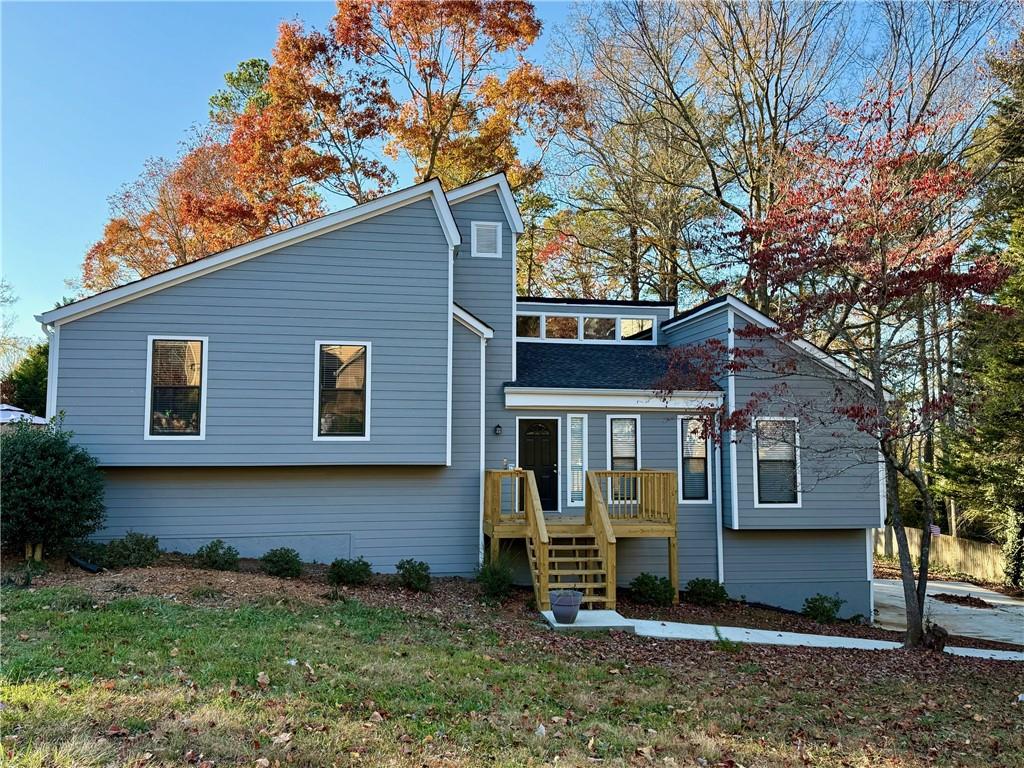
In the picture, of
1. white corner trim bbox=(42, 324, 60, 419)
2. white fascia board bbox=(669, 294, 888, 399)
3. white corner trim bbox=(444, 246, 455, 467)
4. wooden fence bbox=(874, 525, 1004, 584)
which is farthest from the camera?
wooden fence bbox=(874, 525, 1004, 584)

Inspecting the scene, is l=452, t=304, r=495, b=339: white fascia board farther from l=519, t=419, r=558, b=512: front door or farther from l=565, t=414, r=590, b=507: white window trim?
l=565, t=414, r=590, b=507: white window trim

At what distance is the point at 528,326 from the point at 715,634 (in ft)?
26.9

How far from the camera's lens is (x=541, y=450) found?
13.1 metres

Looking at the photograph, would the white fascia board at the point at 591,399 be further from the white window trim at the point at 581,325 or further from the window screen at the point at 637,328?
the window screen at the point at 637,328

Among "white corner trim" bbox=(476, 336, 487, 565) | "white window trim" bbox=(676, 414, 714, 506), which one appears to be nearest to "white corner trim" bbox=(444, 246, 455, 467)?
"white corner trim" bbox=(476, 336, 487, 565)

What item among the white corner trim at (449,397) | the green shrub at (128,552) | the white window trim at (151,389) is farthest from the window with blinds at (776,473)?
the green shrub at (128,552)

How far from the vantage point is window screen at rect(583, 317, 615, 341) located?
1576 centimetres

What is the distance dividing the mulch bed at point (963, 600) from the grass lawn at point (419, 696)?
30.5 ft

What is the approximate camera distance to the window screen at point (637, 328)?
1576cm

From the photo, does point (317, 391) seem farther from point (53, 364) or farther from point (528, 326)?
point (528, 326)

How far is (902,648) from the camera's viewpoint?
970 centimetres

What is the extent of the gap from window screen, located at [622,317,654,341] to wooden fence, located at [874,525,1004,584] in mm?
9553

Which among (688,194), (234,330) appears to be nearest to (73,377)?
(234,330)

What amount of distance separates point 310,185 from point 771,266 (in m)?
16.7
